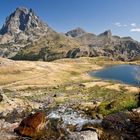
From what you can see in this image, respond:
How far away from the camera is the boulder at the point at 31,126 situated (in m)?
16.1

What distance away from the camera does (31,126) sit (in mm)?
16406

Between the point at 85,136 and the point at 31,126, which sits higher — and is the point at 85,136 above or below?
below

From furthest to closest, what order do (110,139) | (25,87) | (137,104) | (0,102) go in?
1. (25,87)
2. (0,102)
3. (137,104)
4. (110,139)

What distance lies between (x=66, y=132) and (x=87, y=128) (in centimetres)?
114

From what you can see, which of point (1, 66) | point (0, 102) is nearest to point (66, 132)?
point (0, 102)

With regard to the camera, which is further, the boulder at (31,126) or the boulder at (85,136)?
the boulder at (31,126)

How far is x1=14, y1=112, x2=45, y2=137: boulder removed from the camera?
16.1 meters

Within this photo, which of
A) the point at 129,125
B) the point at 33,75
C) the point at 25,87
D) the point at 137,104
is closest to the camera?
the point at 129,125

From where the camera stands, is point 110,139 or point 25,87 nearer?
point 110,139

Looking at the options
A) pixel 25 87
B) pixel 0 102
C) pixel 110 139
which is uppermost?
pixel 110 139

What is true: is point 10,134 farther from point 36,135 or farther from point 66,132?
point 66,132

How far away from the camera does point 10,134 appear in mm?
16391

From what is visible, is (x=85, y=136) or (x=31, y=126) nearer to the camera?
(x=85, y=136)

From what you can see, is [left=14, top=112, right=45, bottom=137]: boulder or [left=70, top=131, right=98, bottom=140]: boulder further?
[left=14, top=112, right=45, bottom=137]: boulder
